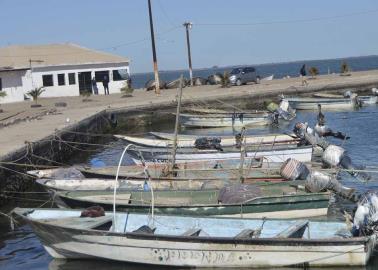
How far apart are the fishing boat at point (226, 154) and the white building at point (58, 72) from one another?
29935 mm

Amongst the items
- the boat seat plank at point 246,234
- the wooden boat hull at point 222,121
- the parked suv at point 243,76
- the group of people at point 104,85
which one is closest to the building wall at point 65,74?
the group of people at point 104,85

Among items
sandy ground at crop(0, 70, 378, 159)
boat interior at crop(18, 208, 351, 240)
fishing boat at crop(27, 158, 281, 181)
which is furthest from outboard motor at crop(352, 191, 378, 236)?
sandy ground at crop(0, 70, 378, 159)

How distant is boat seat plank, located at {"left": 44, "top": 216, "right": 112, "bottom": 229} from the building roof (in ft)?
128

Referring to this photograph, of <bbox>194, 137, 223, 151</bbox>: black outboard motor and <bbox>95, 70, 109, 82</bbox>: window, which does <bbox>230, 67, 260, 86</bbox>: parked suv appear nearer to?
<bbox>95, 70, 109, 82</bbox>: window

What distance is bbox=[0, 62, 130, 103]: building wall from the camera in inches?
2000

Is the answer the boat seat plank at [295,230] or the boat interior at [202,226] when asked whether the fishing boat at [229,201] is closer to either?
A: the boat interior at [202,226]

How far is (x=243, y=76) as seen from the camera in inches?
2343

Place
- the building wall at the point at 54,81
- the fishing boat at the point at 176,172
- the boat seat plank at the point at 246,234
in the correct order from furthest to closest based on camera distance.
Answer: the building wall at the point at 54,81 < the fishing boat at the point at 176,172 < the boat seat plank at the point at 246,234

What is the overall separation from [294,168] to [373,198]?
4974 millimetres

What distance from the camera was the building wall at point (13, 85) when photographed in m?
50.2

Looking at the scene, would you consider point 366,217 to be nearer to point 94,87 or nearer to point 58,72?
point 58,72

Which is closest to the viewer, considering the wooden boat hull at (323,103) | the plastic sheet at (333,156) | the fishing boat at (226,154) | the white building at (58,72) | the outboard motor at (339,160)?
the outboard motor at (339,160)

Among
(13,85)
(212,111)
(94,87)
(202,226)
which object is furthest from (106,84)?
(202,226)

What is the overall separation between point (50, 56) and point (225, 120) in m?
24.6
